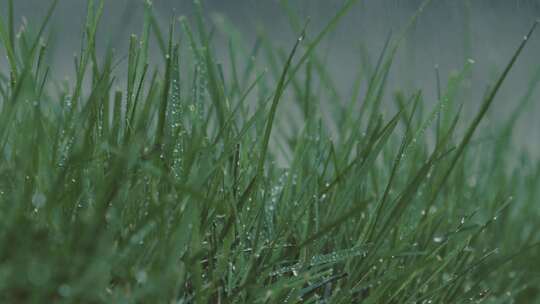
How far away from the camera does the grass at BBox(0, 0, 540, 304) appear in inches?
23.8

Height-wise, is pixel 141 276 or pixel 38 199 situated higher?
pixel 38 199

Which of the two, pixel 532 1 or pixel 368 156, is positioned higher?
pixel 532 1

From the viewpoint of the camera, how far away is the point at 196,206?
63 cm

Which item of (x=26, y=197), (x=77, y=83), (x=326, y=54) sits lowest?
(x=26, y=197)

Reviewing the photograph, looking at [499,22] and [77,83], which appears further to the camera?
[499,22]

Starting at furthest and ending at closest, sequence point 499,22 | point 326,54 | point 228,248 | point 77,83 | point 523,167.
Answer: point 523,167 → point 326,54 → point 499,22 → point 77,83 → point 228,248

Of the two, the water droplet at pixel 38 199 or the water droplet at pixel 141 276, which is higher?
the water droplet at pixel 38 199

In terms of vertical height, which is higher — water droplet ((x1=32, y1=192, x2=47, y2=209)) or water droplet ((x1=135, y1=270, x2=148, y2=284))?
water droplet ((x1=32, y1=192, x2=47, y2=209))

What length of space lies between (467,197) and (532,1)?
0.25 m

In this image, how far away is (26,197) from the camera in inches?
28.3

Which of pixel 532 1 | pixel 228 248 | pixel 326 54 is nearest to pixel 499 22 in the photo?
pixel 532 1

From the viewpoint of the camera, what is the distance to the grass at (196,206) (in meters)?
0.60

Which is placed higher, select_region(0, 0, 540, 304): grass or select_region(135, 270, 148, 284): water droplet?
select_region(0, 0, 540, 304): grass

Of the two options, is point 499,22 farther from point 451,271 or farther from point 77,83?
point 77,83
